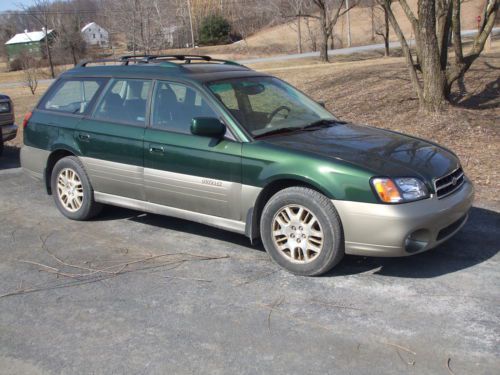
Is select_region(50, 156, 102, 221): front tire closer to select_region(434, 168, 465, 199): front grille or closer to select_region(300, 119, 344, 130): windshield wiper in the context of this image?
select_region(300, 119, 344, 130): windshield wiper

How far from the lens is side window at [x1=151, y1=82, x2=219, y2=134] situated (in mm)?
5230

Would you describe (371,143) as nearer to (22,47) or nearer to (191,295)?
(191,295)

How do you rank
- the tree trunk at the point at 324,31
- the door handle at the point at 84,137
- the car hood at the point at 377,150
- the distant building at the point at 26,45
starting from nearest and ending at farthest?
the car hood at the point at 377,150
the door handle at the point at 84,137
the tree trunk at the point at 324,31
the distant building at the point at 26,45

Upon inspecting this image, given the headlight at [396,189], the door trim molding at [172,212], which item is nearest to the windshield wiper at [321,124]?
the door trim molding at [172,212]

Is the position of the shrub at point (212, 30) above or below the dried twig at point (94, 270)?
above

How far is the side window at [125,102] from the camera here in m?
5.62

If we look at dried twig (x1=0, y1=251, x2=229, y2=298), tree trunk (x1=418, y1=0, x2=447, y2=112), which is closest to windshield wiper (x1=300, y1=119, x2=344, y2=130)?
dried twig (x1=0, y1=251, x2=229, y2=298)

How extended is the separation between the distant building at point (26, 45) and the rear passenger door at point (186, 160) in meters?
56.4

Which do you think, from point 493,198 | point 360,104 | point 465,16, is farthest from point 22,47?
point 493,198

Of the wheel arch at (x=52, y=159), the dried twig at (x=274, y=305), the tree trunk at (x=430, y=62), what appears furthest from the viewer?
the tree trunk at (x=430, y=62)

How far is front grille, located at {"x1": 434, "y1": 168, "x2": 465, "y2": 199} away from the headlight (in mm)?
224

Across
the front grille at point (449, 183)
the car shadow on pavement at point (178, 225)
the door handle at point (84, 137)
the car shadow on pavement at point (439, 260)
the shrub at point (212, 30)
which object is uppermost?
the shrub at point (212, 30)

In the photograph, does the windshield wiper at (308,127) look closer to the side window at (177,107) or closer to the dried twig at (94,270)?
the side window at (177,107)

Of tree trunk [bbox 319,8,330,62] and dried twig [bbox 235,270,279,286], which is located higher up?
tree trunk [bbox 319,8,330,62]
